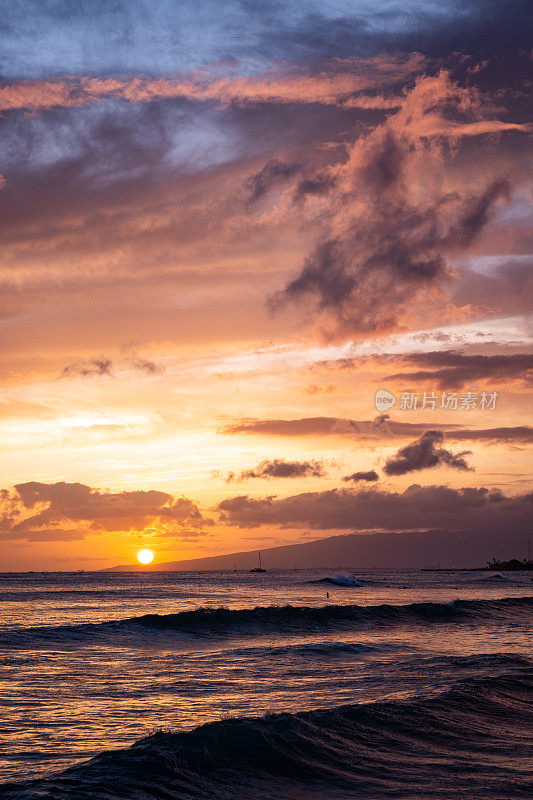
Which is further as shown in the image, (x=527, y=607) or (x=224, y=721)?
(x=527, y=607)

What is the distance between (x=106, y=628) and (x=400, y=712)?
28773 millimetres

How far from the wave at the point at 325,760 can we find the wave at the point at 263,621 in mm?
22821

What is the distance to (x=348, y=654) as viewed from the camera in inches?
1307

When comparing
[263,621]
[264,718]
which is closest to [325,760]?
[264,718]

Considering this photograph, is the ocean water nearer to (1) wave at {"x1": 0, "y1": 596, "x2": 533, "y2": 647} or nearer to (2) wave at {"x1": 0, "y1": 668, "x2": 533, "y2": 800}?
(2) wave at {"x1": 0, "y1": 668, "x2": 533, "y2": 800}

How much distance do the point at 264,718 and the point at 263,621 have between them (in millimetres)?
34821

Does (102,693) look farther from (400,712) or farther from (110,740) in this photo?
(400,712)

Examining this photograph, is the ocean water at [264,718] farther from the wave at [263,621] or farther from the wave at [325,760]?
the wave at [263,621]

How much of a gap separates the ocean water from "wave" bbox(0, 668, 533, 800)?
0.05 meters

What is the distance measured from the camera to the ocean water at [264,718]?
13195 mm

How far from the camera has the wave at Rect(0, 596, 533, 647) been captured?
132ft

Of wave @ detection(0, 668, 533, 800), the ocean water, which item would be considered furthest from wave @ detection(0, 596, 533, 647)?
wave @ detection(0, 668, 533, 800)

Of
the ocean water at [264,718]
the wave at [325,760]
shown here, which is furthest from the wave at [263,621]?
the wave at [325,760]

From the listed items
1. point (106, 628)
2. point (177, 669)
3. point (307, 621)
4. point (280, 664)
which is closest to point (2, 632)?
point (106, 628)
